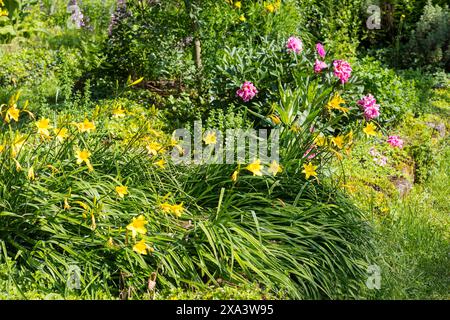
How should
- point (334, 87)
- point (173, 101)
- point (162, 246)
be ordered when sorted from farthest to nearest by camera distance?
point (173, 101)
point (334, 87)
point (162, 246)

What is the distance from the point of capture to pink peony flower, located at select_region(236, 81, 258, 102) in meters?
6.16

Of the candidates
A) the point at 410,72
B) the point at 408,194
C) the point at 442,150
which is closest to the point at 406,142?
the point at 442,150

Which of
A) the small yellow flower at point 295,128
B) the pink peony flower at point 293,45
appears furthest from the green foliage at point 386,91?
the small yellow flower at point 295,128

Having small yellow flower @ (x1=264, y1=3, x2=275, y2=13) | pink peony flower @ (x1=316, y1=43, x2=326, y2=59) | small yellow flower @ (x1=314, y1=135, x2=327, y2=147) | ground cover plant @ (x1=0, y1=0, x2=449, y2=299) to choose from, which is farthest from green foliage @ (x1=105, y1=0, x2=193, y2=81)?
small yellow flower @ (x1=314, y1=135, x2=327, y2=147)

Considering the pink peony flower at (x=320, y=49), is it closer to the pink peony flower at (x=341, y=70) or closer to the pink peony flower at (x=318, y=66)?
the pink peony flower at (x=318, y=66)

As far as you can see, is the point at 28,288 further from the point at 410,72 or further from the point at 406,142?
the point at 410,72

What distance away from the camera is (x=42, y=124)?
4246 millimetres

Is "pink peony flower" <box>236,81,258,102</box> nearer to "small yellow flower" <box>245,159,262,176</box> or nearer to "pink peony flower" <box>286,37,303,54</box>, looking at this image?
"pink peony flower" <box>286,37,303,54</box>

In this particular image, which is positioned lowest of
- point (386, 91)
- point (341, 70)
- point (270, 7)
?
point (386, 91)

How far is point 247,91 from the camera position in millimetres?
6160

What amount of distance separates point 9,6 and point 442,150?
5.17 metres

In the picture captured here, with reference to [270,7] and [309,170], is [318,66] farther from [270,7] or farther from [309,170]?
[309,170]

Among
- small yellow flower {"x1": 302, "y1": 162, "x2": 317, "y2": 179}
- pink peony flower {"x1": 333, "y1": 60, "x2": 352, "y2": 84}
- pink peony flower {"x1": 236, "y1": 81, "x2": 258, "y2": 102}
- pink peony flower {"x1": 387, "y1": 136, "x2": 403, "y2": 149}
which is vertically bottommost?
pink peony flower {"x1": 387, "y1": 136, "x2": 403, "y2": 149}

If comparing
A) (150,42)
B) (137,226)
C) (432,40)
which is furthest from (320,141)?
(432,40)
